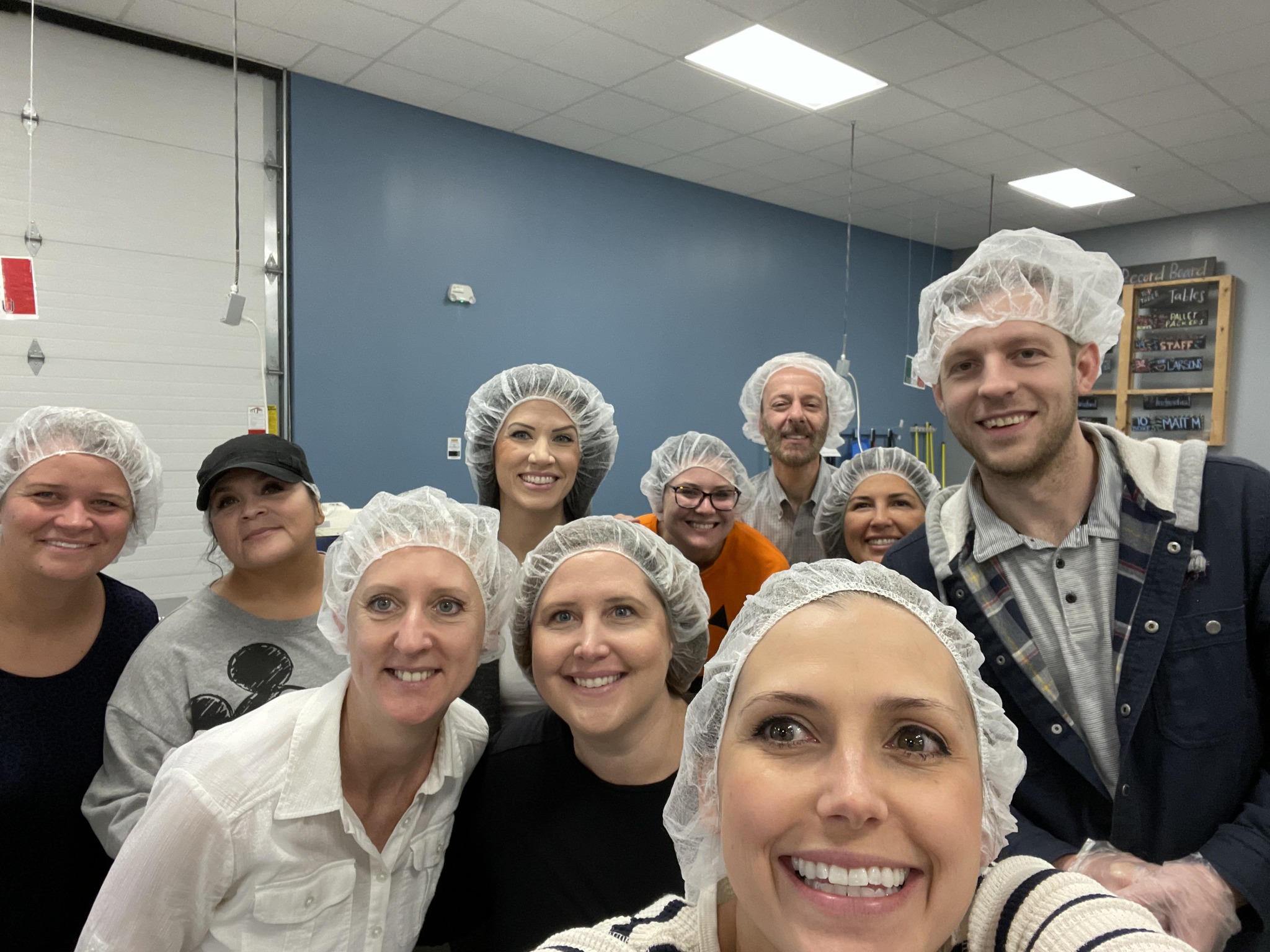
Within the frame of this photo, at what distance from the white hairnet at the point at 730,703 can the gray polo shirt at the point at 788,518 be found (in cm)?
232

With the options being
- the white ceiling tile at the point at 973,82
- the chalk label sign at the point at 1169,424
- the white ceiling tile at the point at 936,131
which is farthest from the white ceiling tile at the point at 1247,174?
the white ceiling tile at the point at 973,82

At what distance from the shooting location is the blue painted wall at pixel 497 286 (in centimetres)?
446

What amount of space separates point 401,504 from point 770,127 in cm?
424

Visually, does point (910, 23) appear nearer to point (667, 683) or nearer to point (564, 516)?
point (564, 516)

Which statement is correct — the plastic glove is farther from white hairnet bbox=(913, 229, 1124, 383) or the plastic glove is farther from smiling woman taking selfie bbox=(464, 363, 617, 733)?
smiling woman taking selfie bbox=(464, 363, 617, 733)

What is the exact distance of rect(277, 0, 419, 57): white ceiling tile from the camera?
11.7ft

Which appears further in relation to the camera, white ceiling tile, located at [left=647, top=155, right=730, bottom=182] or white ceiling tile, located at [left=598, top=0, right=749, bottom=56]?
white ceiling tile, located at [left=647, top=155, right=730, bottom=182]

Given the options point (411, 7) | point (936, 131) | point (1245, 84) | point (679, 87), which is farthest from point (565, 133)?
point (1245, 84)

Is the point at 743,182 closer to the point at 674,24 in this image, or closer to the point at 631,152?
the point at 631,152

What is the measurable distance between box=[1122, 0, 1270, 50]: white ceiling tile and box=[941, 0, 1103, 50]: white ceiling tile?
0.23m

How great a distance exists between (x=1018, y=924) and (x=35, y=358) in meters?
4.44

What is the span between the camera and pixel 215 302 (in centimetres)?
419

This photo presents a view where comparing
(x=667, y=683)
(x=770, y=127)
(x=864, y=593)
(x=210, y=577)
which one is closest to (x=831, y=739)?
(x=864, y=593)

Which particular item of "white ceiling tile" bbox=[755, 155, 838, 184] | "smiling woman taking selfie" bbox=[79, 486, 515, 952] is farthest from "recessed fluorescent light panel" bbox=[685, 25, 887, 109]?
"smiling woman taking selfie" bbox=[79, 486, 515, 952]
